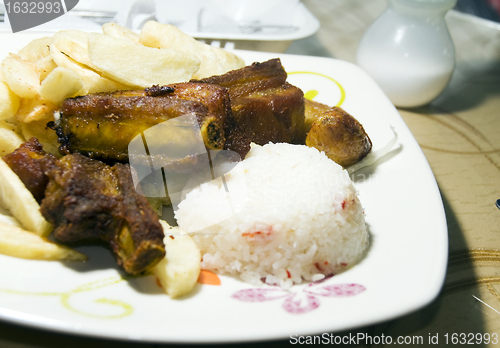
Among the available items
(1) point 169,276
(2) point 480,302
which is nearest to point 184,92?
(1) point 169,276

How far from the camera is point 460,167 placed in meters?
2.88

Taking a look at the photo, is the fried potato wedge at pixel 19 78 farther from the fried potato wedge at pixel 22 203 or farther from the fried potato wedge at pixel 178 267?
the fried potato wedge at pixel 178 267

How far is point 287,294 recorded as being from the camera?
1.50 metres

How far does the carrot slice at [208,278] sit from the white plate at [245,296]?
0.03 meters

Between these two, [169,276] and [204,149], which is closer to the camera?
[169,276]

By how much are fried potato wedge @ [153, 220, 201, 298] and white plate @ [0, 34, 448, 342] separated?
0.14ft

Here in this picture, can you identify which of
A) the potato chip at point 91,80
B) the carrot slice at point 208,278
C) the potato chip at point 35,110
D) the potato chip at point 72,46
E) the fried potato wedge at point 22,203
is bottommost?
the carrot slice at point 208,278

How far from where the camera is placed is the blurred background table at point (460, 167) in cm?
165

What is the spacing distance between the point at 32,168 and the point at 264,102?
113 cm

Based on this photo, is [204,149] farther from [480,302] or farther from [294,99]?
[480,302]

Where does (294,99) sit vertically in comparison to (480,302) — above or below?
above

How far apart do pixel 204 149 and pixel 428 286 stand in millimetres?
1027

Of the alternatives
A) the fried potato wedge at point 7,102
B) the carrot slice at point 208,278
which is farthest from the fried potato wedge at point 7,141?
the carrot slice at point 208,278

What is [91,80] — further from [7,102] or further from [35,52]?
[35,52]
